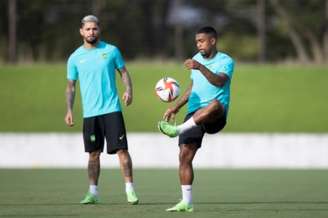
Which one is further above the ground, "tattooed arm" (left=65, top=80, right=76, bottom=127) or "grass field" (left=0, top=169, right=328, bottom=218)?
"tattooed arm" (left=65, top=80, right=76, bottom=127)

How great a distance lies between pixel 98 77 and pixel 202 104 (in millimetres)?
1503

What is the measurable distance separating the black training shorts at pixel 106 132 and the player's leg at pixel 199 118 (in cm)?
111

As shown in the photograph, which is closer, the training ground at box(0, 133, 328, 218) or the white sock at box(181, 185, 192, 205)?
the white sock at box(181, 185, 192, 205)

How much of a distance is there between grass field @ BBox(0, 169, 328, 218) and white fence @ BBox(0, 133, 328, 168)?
2.78 meters

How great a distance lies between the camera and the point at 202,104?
34.2 ft

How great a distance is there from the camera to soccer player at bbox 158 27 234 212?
10.2 metres

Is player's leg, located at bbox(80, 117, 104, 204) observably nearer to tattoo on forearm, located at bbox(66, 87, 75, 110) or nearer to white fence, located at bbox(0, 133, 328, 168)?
tattoo on forearm, located at bbox(66, 87, 75, 110)

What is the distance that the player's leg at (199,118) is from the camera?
1016 cm

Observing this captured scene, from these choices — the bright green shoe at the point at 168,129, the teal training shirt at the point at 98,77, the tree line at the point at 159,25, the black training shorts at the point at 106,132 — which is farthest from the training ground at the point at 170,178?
the tree line at the point at 159,25

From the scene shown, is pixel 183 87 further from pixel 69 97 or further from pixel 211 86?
pixel 211 86

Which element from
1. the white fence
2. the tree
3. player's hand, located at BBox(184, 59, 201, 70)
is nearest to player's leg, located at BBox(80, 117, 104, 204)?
player's hand, located at BBox(184, 59, 201, 70)

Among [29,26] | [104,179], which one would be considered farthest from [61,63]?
[104,179]

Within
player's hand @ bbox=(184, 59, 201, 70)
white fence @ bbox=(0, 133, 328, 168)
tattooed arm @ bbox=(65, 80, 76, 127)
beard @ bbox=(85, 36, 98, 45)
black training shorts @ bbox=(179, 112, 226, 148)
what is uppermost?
beard @ bbox=(85, 36, 98, 45)


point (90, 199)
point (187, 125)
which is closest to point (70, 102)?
point (90, 199)
